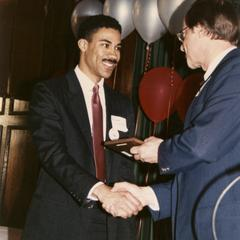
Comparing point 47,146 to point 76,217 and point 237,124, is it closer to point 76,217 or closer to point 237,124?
point 76,217

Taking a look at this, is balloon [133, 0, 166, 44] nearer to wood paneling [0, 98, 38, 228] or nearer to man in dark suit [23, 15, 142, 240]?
man in dark suit [23, 15, 142, 240]

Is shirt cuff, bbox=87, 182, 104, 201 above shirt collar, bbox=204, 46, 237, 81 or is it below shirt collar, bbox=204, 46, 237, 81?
below

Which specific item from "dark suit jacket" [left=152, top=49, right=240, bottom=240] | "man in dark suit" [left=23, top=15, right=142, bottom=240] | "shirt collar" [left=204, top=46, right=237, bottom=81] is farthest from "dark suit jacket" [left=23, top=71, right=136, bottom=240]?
"shirt collar" [left=204, top=46, right=237, bottom=81]

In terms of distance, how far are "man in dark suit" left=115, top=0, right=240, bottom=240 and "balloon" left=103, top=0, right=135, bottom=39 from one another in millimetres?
1718

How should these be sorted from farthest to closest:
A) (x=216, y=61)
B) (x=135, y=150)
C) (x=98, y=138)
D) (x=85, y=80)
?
(x=85, y=80) < (x=98, y=138) < (x=135, y=150) < (x=216, y=61)

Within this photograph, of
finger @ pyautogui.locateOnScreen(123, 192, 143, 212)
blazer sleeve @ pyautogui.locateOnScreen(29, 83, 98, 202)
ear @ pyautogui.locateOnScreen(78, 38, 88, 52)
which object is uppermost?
ear @ pyautogui.locateOnScreen(78, 38, 88, 52)

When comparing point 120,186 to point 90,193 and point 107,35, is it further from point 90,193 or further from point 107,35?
point 107,35

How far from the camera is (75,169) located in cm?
206

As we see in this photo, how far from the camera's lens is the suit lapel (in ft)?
7.23

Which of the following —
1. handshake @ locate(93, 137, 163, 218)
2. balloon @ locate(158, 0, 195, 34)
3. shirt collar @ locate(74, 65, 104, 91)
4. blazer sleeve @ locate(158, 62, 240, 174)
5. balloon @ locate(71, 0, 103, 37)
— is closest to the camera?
blazer sleeve @ locate(158, 62, 240, 174)

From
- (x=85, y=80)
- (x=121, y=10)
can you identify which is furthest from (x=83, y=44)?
(x=121, y=10)

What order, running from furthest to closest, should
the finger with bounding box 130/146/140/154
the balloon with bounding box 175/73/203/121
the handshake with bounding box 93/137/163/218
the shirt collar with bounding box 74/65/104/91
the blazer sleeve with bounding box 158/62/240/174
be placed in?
1. the balloon with bounding box 175/73/203/121
2. the shirt collar with bounding box 74/65/104/91
3. the handshake with bounding box 93/137/163/218
4. the finger with bounding box 130/146/140/154
5. the blazer sleeve with bounding box 158/62/240/174

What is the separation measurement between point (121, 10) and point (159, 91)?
Result: 70cm

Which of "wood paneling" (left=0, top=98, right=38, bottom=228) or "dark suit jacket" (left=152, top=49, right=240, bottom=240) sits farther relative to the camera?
"wood paneling" (left=0, top=98, right=38, bottom=228)
